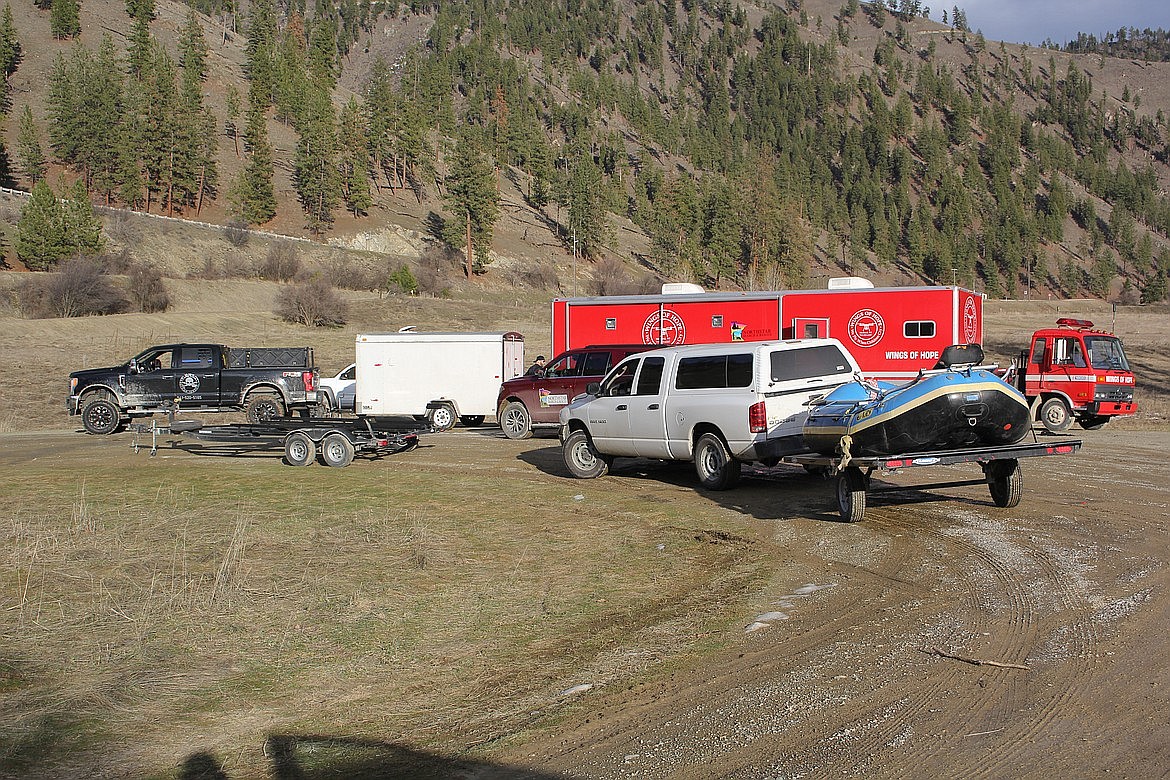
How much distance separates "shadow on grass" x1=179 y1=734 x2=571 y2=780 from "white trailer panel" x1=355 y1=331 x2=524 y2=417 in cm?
1868

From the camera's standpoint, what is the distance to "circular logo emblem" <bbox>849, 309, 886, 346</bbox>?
76.3ft

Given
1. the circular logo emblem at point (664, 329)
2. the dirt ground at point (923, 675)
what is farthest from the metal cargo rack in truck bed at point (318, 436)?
the dirt ground at point (923, 675)

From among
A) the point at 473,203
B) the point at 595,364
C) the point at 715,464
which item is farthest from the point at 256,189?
the point at 715,464

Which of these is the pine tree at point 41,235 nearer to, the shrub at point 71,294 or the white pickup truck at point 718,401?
the shrub at point 71,294

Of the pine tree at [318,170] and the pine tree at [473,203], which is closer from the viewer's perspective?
the pine tree at [473,203]

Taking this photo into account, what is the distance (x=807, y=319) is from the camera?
948 inches

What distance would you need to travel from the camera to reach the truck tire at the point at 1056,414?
22.0 m

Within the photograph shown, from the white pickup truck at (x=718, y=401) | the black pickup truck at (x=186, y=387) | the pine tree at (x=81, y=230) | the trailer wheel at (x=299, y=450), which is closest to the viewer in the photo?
the white pickup truck at (x=718, y=401)

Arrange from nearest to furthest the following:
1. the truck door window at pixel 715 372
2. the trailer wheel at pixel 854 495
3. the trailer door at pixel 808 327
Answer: the trailer wheel at pixel 854 495 < the truck door window at pixel 715 372 < the trailer door at pixel 808 327

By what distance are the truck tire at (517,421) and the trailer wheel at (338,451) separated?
A: 5.09 metres

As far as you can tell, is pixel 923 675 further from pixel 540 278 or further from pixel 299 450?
pixel 540 278

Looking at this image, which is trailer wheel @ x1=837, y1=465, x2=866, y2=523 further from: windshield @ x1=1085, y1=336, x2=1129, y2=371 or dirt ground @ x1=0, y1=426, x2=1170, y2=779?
windshield @ x1=1085, y1=336, x2=1129, y2=371

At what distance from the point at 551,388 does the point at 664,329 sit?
513 cm

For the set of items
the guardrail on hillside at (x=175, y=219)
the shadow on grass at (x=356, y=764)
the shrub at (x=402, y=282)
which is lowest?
the shadow on grass at (x=356, y=764)
